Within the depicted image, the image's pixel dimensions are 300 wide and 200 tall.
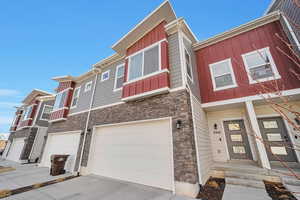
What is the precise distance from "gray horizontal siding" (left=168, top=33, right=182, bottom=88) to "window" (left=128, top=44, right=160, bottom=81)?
2.03ft

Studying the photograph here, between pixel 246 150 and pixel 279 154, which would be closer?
pixel 279 154

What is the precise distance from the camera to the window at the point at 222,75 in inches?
248

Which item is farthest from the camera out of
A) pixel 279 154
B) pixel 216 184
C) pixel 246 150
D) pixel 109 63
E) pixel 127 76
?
pixel 109 63

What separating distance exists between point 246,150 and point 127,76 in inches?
282

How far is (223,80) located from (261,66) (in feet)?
5.35

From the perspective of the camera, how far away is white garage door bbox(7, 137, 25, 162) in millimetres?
13484

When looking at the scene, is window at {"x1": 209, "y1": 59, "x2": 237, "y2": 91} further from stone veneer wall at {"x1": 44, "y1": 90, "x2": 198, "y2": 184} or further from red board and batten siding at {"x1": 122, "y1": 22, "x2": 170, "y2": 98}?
red board and batten siding at {"x1": 122, "y1": 22, "x2": 170, "y2": 98}

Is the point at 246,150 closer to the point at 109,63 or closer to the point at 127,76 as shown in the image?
the point at 127,76

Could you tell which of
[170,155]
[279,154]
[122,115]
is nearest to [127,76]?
[122,115]

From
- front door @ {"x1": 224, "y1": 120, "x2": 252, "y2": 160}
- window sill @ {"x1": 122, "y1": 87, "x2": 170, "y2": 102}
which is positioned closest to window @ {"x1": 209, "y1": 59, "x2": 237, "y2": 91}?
front door @ {"x1": 224, "y1": 120, "x2": 252, "y2": 160}

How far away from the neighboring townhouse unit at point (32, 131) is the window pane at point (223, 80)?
17.0 m

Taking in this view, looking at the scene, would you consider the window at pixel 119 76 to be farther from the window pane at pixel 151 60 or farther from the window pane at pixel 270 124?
the window pane at pixel 270 124

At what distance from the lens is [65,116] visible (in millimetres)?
Result: 9906

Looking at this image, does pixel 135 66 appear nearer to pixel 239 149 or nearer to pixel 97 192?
pixel 97 192
